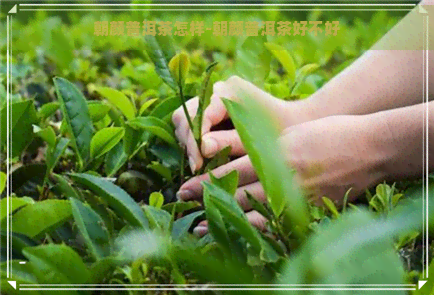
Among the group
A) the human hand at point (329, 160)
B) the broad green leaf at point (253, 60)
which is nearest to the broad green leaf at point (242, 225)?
the human hand at point (329, 160)

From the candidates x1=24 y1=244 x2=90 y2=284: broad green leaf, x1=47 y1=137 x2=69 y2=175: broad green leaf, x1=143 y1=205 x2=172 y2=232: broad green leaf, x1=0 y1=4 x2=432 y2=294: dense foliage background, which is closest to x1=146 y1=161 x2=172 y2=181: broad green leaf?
x1=0 y1=4 x2=432 y2=294: dense foliage background

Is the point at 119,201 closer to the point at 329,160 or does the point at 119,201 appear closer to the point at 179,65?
the point at 179,65

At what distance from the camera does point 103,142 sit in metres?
1.17

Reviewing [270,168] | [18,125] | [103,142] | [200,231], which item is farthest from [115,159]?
[270,168]

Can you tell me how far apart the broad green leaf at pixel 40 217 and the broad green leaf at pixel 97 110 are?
0.31 m

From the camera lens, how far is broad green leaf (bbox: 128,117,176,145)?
115cm

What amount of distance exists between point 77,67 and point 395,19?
0.95 meters

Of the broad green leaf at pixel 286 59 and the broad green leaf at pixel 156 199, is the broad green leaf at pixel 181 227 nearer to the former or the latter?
the broad green leaf at pixel 156 199

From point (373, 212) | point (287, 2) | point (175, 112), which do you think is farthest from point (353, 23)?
point (373, 212)

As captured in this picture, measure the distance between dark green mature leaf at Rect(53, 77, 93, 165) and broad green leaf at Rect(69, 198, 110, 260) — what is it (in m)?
0.27

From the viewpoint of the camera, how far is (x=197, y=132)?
3.61 feet

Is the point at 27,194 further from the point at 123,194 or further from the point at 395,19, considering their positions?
the point at 395,19

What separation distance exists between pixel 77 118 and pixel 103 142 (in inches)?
2.0

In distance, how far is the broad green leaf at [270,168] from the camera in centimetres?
85
